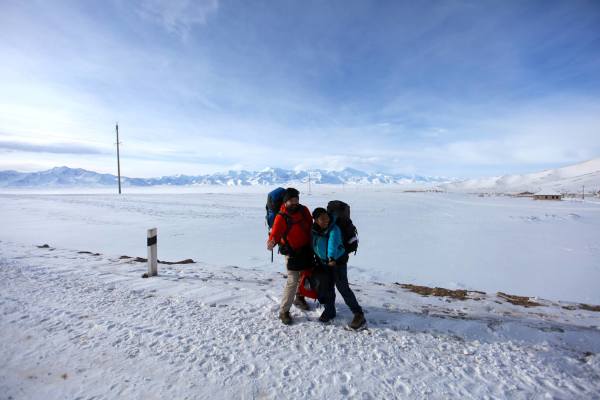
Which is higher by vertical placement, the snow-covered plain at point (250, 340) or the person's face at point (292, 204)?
the person's face at point (292, 204)

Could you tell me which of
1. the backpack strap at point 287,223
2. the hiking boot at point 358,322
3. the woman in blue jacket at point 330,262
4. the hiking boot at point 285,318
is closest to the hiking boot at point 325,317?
the woman in blue jacket at point 330,262

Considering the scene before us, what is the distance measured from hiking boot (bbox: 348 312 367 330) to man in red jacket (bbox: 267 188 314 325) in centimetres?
84

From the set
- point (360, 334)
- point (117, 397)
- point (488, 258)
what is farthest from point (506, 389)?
point (488, 258)

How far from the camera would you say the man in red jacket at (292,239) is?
4.01 metres

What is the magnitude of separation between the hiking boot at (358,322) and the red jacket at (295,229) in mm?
1152

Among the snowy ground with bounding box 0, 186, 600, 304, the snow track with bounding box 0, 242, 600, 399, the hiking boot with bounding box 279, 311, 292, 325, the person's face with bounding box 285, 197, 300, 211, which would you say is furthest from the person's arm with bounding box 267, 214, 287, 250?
the snowy ground with bounding box 0, 186, 600, 304

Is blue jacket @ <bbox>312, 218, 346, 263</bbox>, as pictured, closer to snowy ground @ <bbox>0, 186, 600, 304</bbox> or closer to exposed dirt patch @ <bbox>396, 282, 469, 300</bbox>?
exposed dirt patch @ <bbox>396, 282, 469, 300</bbox>

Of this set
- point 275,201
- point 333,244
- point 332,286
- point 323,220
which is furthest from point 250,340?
point 275,201

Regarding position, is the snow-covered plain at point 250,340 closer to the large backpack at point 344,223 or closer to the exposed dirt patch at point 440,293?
the exposed dirt patch at point 440,293

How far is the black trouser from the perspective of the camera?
405 cm

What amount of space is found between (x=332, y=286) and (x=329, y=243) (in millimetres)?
762

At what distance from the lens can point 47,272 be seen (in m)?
6.00

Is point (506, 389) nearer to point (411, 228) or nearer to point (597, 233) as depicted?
point (411, 228)

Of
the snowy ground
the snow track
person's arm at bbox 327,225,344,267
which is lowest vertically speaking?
the snowy ground
